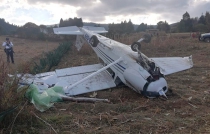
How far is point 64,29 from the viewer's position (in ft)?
44.3

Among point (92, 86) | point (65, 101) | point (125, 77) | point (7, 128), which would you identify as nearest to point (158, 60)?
point (125, 77)

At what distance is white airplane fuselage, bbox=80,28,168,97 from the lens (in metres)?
6.34

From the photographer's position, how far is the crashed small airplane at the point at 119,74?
6.44m

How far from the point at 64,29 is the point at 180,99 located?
29.0 feet

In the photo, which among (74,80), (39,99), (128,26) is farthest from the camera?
(128,26)

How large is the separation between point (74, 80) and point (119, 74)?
4.64ft

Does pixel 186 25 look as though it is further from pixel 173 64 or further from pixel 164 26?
pixel 173 64

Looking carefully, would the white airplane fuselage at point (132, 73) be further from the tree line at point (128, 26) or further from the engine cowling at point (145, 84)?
the tree line at point (128, 26)

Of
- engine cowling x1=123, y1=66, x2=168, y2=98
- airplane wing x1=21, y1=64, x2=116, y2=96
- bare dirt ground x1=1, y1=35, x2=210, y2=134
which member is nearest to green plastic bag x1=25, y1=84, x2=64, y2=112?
bare dirt ground x1=1, y1=35, x2=210, y2=134

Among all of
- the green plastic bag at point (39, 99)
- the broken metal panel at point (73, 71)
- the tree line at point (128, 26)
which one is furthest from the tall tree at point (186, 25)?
the green plastic bag at point (39, 99)

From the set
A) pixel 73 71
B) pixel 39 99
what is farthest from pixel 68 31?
pixel 39 99

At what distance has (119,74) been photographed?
25.1 feet

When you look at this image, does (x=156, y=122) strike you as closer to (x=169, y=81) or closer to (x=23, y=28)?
(x=169, y=81)

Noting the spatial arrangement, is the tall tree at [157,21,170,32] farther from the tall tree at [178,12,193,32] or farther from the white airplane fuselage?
the white airplane fuselage
